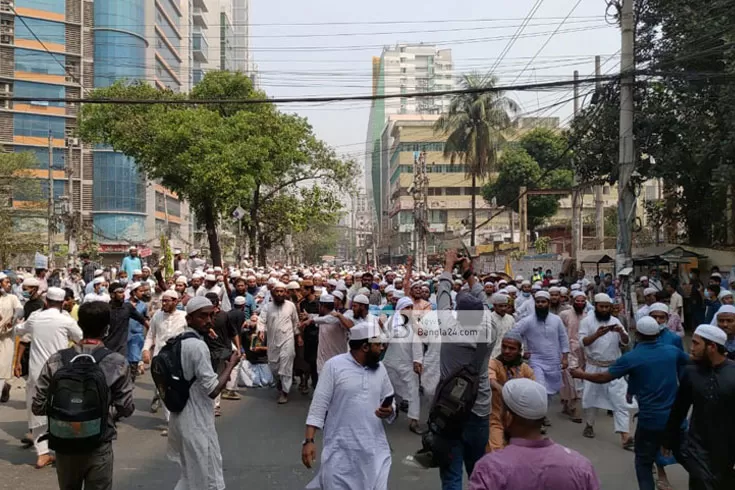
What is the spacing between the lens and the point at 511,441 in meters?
3.00

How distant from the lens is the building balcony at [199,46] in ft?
260

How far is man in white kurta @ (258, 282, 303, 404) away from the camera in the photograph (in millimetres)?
10844

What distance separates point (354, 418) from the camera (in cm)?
462

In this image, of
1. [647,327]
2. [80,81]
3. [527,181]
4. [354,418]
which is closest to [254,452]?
[354,418]

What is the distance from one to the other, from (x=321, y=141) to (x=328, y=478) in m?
30.0

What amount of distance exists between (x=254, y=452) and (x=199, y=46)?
79.1 m

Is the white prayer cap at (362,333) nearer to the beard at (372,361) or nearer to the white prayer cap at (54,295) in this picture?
the beard at (372,361)

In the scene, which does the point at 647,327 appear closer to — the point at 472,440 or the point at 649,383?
the point at 649,383

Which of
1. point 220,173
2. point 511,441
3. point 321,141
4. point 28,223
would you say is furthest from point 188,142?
point 511,441

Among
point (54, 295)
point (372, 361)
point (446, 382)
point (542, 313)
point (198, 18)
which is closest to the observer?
point (372, 361)

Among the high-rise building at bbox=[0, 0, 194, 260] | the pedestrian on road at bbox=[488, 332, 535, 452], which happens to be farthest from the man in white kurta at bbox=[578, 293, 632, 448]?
the high-rise building at bbox=[0, 0, 194, 260]

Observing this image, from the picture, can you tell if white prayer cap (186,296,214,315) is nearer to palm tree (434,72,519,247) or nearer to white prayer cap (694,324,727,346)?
white prayer cap (694,324,727,346)

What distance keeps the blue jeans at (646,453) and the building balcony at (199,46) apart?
79.1 metres

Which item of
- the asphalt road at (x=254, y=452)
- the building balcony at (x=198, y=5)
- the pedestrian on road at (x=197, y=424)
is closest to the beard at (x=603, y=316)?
the asphalt road at (x=254, y=452)
